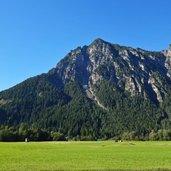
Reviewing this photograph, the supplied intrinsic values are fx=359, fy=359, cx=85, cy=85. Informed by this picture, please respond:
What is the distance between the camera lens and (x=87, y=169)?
38.4 m

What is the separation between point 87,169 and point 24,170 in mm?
6697

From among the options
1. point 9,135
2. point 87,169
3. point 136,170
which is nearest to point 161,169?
point 136,170

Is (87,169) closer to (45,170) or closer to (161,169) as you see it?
(45,170)

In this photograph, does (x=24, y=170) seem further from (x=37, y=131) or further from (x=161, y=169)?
(x=37, y=131)

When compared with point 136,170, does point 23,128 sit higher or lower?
higher

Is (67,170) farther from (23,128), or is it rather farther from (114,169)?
(23,128)

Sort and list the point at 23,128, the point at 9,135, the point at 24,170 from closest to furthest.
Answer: the point at 24,170
the point at 9,135
the point at 23,128

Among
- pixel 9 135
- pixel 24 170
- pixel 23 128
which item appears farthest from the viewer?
pixel 23 128

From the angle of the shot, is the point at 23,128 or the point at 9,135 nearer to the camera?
the point at 9,135

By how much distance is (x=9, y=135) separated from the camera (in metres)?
175

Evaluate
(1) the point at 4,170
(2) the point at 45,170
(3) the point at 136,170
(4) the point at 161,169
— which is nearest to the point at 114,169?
→ (3) the point at 136,170

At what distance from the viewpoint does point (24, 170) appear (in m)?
36.6

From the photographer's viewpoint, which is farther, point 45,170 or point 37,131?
point 37,131

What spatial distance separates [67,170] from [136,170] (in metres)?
7.21
